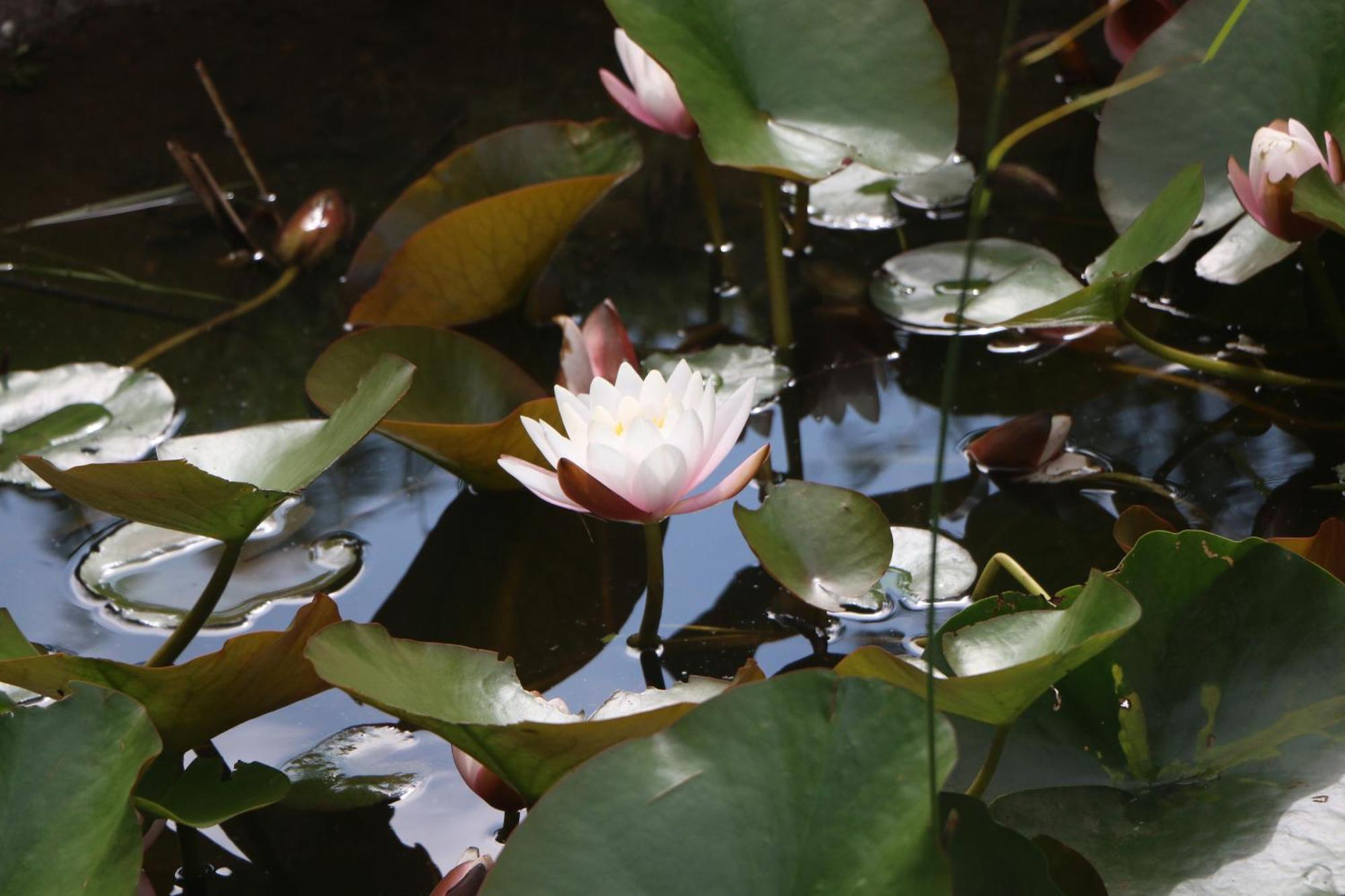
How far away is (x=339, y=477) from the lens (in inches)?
49.2

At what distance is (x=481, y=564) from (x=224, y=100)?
117 cm

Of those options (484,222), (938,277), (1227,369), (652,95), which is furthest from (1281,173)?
(484,222)

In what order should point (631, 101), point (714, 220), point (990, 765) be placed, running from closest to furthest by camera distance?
point (990, 765) → point (631, 101) → point (714, 220)

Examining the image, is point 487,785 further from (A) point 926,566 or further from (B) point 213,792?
(A) point 926,566

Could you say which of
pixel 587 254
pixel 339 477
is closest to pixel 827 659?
pixel 339 477

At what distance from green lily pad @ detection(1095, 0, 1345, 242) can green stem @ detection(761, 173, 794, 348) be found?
0.37 metres

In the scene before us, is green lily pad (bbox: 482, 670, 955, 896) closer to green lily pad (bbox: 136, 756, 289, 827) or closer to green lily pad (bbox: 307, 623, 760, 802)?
green lily pad (bbox: 307, 623, 760, 802)

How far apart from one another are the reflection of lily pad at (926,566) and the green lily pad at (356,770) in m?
0.41

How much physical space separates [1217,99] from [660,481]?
2.72 ft

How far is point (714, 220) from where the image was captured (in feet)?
5.15

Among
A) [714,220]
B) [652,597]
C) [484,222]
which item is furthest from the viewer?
→ [714,220]

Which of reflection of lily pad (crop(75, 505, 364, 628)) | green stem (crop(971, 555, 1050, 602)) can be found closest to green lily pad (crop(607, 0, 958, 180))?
green stem (crop(971, 555, 1050, 602))

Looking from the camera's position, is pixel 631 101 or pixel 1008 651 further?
pixel 631 101

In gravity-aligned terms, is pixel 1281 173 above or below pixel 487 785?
above
